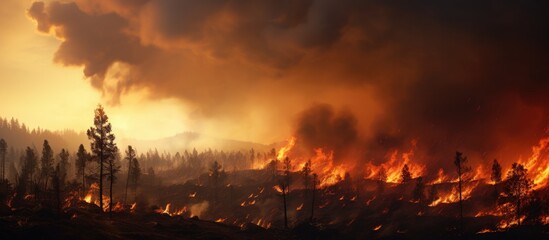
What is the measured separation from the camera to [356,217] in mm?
117375

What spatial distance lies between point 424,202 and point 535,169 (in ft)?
121

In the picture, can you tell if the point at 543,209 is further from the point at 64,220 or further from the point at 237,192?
the point at 237,192

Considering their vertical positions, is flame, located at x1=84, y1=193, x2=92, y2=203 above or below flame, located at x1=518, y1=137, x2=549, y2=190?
below

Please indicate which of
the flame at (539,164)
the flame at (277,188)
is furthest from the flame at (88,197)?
the flame at (539,164)

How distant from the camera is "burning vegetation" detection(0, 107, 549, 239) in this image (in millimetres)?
63969

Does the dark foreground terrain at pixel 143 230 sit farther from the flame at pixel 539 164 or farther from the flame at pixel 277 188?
the flame at pixel 277 188

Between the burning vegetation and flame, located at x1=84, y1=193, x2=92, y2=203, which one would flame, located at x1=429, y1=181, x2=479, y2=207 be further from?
flame, located at x1=84, y1=193, x2=92, y2=203

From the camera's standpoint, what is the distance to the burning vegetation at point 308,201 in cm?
6397

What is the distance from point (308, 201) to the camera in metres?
142

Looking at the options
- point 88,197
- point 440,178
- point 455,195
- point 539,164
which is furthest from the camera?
point 440,178

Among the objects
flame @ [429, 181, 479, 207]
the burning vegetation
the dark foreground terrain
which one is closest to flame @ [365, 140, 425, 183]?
the burning vegetation

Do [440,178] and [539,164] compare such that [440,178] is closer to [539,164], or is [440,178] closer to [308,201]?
[539,164]

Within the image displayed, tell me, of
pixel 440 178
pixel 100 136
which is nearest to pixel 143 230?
pixel 100 136

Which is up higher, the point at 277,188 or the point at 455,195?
the point at 277,188
